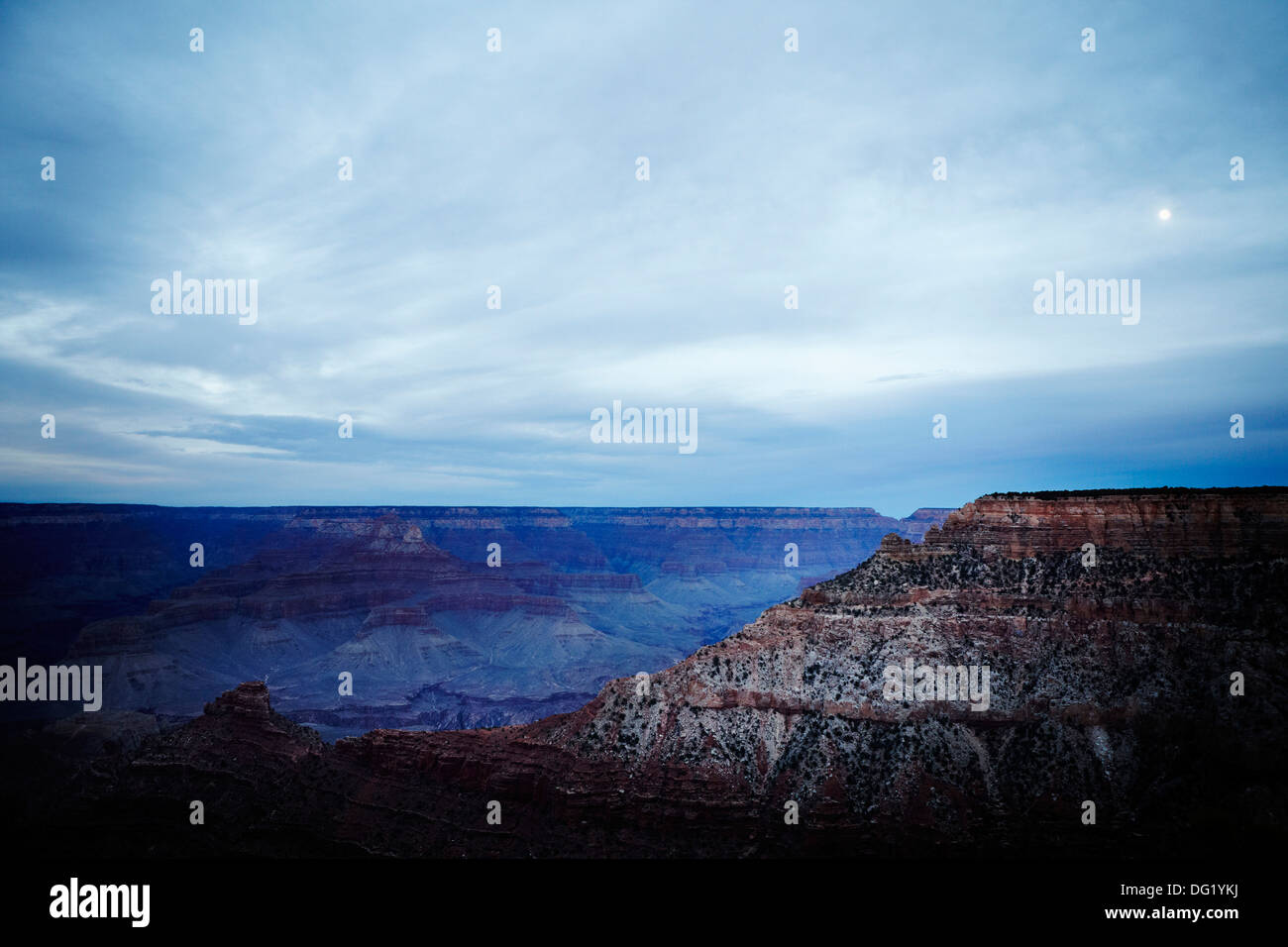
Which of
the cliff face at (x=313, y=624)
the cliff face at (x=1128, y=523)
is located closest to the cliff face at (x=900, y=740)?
the cliff face at (x=1128, y=523)

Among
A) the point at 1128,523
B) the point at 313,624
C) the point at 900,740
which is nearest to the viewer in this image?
the point at 900,740

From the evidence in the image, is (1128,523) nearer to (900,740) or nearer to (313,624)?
(900,740)

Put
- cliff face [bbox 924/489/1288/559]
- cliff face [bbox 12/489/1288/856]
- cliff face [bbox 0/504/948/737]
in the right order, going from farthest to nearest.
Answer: cliff face [bbox 0/504/948/737] < cliff face [bbox 924/489/1288/559] < cliff face [bbox 12/489/1288/856]

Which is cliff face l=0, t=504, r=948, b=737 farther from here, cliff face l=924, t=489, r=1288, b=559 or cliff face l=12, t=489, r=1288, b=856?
cliff face l=924, t=489, r=1288, b=559

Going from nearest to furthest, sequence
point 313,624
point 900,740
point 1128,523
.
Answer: point 900,740, point 1128,523, point 313,624

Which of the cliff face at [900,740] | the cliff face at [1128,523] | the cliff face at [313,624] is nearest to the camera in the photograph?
the cliff face at [900,740]

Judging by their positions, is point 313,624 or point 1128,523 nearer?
point 1128,523

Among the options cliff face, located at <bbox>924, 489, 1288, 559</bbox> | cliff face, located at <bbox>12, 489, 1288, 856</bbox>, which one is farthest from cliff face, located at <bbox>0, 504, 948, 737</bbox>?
cliff face, located at <bbox>924, 489, 1288, 559</bbox>

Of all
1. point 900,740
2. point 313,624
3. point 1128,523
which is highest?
point 1128,523

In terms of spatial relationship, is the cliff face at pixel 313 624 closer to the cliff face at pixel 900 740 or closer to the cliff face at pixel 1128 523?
the cliff face at pixel 900 740

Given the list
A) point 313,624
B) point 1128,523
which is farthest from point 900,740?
point 313,624
